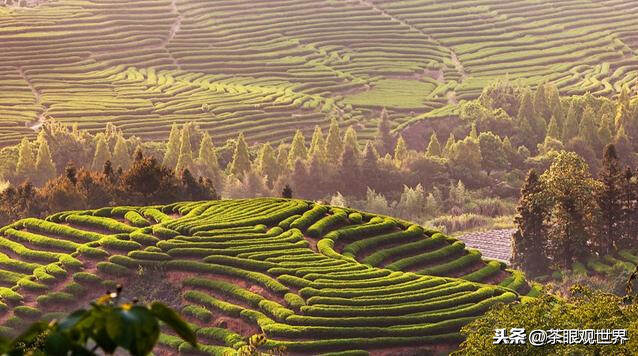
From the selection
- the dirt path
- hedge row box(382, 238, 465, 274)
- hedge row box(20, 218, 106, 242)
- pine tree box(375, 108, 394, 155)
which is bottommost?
the dirt path

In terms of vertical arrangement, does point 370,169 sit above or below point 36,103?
below

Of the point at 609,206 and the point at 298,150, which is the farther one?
the point at 298,150

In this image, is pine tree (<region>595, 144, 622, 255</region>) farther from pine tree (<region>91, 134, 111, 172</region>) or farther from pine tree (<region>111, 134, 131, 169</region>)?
pine tree (<region>91, 134, 111, 172</region>)

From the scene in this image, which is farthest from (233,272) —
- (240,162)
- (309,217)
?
(240,162)

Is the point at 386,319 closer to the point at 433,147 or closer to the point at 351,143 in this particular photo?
the point at 351,143

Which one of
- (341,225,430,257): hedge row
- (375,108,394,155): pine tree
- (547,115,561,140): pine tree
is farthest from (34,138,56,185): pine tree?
(547,115,561,140): pine tree

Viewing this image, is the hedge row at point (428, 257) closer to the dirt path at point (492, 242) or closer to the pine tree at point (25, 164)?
the dirt path at point (492, 242)

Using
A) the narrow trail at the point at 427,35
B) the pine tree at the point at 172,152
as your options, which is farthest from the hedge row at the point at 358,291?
the narrow trail at the point at 427,35
